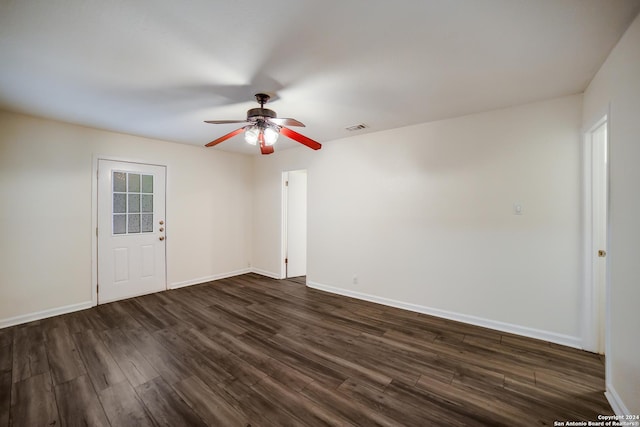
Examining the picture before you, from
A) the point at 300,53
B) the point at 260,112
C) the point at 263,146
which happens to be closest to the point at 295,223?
the point at 263,146

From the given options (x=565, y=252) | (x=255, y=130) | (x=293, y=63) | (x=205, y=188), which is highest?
(x=293, y=63)

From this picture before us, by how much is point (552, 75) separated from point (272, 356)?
353cm

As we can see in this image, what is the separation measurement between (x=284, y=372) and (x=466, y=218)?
264cm

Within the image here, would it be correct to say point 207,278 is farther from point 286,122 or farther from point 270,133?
point 286,122

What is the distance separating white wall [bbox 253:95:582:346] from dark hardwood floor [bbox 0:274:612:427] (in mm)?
403

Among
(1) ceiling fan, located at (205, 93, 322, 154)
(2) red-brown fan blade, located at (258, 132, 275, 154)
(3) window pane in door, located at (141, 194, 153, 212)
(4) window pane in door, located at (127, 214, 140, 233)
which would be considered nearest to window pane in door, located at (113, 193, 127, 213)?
(4) window pane in door, located at (127, 214, 140, 233)

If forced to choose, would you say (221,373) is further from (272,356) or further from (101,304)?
(101,304)

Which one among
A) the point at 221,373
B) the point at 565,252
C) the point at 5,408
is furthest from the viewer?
the point at 565,252

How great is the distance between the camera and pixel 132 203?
13.4 feet

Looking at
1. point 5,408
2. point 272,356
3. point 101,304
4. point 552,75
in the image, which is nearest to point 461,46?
point 552,75

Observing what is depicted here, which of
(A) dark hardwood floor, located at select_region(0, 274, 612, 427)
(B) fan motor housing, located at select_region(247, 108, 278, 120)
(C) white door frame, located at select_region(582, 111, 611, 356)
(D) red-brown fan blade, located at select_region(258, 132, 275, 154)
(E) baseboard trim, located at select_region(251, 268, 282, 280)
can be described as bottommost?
(A) dark hardwood floor, located at select_region(0, 274, 612, 427)

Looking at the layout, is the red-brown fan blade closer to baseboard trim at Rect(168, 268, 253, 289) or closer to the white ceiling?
the white ceiling

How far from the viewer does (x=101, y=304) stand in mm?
3730

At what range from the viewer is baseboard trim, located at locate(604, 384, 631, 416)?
64.4 inches
